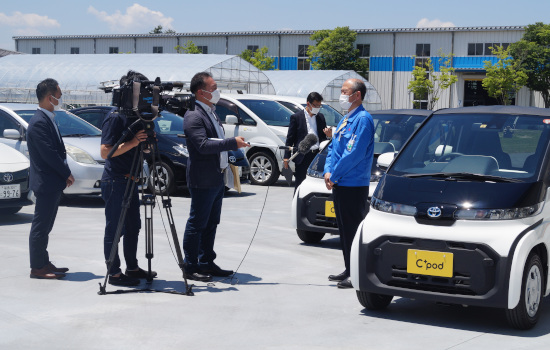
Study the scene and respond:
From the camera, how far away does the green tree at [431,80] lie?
59906 millimetres

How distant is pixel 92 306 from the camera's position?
6.22m

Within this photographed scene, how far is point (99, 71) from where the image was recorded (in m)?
34.7

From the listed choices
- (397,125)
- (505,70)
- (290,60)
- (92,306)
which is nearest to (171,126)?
(397,125)

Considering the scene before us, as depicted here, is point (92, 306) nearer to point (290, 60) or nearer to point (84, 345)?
Answer: point (84, 345)

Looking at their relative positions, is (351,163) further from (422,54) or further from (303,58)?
(303,58)

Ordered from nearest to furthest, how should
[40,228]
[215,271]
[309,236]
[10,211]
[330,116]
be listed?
[40,228]
[215,271]
[309,236]
[10,211]
[330,116]

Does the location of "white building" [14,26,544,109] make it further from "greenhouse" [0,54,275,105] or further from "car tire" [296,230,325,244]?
"car tire" [296,230,325,244]

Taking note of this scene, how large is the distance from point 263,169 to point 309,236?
7.43 metres

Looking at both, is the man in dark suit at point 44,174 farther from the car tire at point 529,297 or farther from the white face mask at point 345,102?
the car tire at point 529,297

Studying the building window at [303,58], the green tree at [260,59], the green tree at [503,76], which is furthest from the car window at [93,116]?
the building window at [303,58]

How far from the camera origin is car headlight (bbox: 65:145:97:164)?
1241cm

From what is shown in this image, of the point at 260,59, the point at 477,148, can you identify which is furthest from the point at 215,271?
the point at 260,59

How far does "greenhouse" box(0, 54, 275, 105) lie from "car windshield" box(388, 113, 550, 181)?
989 inches

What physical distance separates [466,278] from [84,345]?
271 cm
